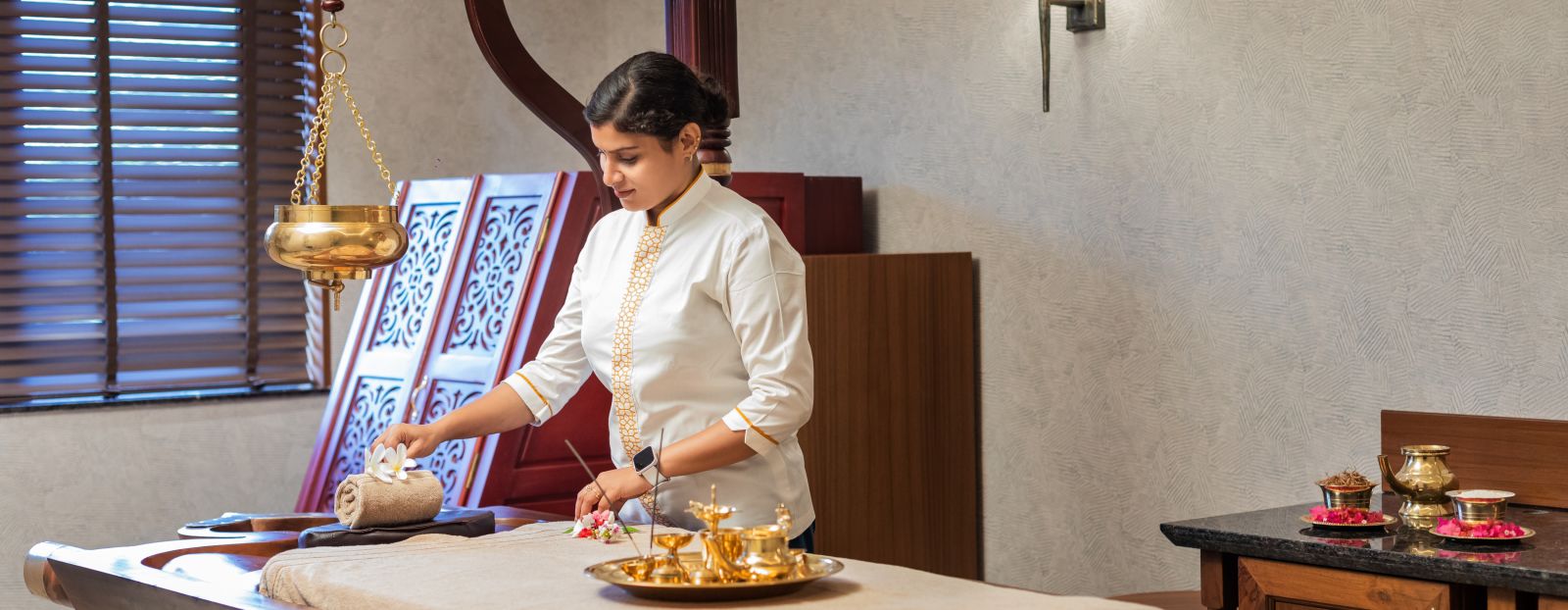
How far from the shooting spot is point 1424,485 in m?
2.57

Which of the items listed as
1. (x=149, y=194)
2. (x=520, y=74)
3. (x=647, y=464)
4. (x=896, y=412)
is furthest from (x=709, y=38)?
(x=149, y=194)

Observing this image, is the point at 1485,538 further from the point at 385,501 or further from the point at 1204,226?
the point at 385,501

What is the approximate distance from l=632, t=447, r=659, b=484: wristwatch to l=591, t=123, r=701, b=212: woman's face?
1.34ft

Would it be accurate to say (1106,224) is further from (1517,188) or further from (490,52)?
(490,52)

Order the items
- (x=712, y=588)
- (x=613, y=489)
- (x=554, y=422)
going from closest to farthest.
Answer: (x=712, y=588) < (x=613, y=489) < (x=554, y=422)

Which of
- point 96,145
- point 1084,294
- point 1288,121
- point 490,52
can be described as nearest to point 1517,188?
point 1288,121

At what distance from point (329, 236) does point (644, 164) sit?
0.48 meters

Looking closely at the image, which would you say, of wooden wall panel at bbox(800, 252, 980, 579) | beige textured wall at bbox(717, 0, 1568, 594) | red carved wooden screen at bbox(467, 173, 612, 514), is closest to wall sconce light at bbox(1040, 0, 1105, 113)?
beige textured wall at bbox(717, 0, 1568, 594)

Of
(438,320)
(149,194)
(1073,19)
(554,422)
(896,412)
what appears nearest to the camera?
(1073,19)

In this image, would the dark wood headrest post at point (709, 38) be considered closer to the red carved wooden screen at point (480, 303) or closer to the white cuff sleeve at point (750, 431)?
the white cuff sleeve at point (750, 431)

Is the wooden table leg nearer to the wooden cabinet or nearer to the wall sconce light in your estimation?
the wooden cabinet

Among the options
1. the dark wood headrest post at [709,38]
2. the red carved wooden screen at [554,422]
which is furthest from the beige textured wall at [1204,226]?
the dark wood headrest post at [709,38]

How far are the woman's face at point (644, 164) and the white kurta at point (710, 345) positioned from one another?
1.6 inches

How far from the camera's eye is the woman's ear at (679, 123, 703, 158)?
7.67ft
